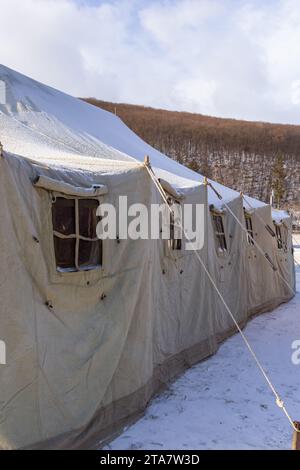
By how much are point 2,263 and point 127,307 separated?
146cm

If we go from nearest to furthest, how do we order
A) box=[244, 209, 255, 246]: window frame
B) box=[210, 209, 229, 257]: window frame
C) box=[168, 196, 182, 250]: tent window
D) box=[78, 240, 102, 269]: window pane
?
box=[78, 240, 102, 269]: window pane, box=[168, 196, 182, 250]: tent window, box=[210, 209, 229, 257]: window frame, box=[244, 209, 255, 246]: window frame

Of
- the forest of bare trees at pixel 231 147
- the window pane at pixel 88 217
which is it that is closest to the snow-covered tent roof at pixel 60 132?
the window pane at pixel 88 217

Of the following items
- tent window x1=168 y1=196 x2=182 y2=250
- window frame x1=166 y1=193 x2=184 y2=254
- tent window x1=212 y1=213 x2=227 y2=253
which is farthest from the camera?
tent window x1=212 y1=213 x2=227 y2=253

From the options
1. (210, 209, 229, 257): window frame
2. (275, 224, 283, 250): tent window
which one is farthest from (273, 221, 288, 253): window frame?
(210, 209, 229, 257): window frame

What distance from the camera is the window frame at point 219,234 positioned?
288 inches

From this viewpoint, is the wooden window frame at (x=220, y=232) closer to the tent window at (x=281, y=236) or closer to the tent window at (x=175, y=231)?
the tent window at (x=175, y=231)

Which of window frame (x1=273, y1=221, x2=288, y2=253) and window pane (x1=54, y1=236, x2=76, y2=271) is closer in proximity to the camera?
window pane (x1=54, y1=236, x2=76, y2=271)

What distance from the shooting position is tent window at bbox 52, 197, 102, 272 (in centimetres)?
383

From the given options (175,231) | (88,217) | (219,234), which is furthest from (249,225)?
(88,217)

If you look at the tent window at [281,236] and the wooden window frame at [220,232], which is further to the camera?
the tent window at [281,236]

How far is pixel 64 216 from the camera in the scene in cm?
391

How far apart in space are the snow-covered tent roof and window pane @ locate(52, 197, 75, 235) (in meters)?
0.65

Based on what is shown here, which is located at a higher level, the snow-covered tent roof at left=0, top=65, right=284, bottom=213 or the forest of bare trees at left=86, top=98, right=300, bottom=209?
the forest of bare trees at left=86, top=98, right=300, bottom=209

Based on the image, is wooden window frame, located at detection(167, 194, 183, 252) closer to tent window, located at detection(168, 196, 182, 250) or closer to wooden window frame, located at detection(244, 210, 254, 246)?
tent window, located at detection(168, 196, 182, 250)
